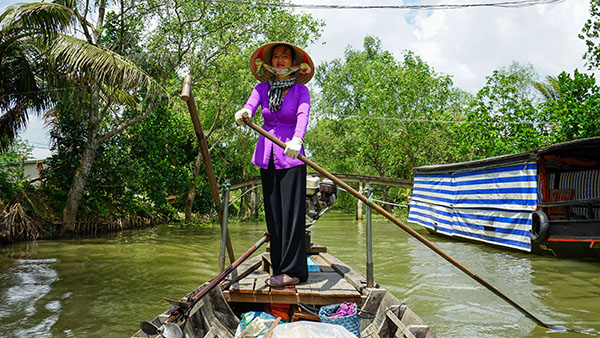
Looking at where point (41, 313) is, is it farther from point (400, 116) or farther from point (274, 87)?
point (400, 116)

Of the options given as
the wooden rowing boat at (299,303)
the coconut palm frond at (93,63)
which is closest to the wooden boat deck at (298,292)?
the wooden rowing boat at (299,303)

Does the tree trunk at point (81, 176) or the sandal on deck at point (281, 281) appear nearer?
the sandal on deck at point (281, 281)

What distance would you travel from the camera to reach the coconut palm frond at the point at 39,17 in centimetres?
809

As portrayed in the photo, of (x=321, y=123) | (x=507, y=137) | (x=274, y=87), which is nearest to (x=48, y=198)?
(x=274, y=87)

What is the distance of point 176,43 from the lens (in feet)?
45.2

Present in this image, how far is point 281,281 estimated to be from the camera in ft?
10.6

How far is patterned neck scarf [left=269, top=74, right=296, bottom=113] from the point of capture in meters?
3.46

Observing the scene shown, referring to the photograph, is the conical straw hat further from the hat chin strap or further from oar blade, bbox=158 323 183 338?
oar blade, bbox=158 323 183 338

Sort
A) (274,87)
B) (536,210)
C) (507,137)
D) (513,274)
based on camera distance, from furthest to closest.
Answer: (507,137), (536,210), (513,274), (274,87)

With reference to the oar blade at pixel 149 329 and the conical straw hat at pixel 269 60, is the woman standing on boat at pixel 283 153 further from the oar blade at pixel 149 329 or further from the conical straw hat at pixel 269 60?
the oar blade at pixel 149 329

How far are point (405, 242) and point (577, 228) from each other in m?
5.25

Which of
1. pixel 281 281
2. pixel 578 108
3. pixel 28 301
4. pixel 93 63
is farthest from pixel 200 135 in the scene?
pixel 578 108

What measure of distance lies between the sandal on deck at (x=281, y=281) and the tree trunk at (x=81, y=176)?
1044cm

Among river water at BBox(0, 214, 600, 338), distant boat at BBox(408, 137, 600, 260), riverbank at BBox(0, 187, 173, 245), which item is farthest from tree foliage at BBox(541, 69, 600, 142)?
riverbank at BBox(0, 187, 173, 245)
